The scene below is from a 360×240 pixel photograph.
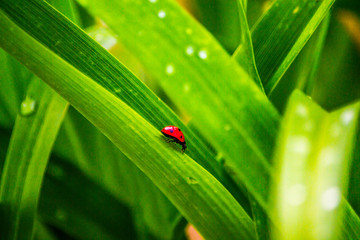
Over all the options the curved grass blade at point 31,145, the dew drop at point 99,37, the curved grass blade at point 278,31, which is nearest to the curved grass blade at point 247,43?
the curved grass blade at point 278,31

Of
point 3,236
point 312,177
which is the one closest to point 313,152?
point 312,177

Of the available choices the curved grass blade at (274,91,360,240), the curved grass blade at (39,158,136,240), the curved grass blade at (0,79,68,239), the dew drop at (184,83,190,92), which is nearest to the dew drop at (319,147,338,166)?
the curved grass blade at (274,91,360,240)

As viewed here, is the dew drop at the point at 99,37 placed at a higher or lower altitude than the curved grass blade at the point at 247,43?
higher

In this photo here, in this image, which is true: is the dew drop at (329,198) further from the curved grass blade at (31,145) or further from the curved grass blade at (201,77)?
the curved grass blade at (31,145)

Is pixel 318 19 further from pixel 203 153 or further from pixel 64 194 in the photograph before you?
pixel 64 194

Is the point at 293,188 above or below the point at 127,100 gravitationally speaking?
below

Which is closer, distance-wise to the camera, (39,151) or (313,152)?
(313,152)

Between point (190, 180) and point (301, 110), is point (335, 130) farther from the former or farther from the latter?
point (190, 180)
